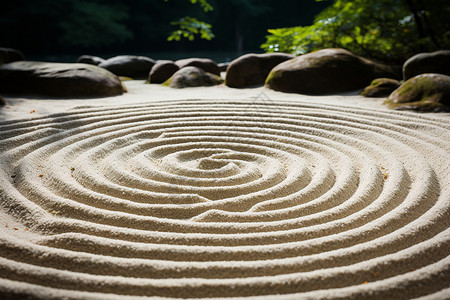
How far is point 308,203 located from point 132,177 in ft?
4.82

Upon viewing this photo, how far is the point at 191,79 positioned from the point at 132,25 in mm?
20325

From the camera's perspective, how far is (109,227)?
7.27 feet

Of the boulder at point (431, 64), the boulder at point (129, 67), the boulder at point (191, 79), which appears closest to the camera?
the boulder at point (431, 64)

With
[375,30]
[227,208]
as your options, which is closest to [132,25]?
[375,30]

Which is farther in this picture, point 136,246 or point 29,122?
point 29,122

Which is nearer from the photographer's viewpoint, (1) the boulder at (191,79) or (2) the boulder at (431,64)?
(2) the boulder at (431,64)

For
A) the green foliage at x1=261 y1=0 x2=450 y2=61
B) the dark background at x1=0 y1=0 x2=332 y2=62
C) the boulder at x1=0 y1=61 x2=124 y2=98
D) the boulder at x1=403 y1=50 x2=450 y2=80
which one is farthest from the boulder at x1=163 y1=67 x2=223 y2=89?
the dark background at x1=0 y1=0 x2=332 y2=62

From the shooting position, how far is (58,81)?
6.76 m

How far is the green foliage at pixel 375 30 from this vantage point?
8008mm

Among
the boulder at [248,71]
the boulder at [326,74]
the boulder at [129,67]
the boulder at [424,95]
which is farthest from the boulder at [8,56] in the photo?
the boulder at [424,95]

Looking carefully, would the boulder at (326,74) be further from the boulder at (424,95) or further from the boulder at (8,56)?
the boulder at (8,56)

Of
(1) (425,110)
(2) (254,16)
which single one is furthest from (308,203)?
(2) (254,16)

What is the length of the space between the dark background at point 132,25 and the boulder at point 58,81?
1552 cm

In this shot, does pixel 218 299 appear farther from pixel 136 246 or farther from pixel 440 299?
pixel 440 299
